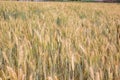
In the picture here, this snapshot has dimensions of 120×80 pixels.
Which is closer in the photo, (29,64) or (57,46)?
(29,64)

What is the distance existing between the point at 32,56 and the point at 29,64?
0.56ft

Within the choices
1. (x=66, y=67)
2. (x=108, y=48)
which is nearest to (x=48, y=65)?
(x=66, y=67)

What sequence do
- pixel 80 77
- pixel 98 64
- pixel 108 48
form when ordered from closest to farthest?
pixel 80 77 < pixel 98 64 < pixel 108 48

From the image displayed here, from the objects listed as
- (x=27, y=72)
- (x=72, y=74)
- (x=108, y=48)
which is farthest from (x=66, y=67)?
(x=108, y=48)

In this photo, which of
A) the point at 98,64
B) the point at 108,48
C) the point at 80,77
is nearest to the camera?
the point at 80,77

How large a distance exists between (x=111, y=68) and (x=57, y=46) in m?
0.36

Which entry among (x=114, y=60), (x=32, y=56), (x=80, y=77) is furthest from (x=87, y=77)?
(x=32, y=56)

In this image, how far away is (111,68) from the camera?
2.76 ft

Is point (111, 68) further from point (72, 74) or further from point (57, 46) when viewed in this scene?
point (57, 46)

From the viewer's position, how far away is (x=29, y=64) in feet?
2.73

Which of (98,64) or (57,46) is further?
(57,46)

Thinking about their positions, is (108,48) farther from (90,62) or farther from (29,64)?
(29,64)

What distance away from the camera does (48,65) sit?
0.92 m

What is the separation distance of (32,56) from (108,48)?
0.35 meters
